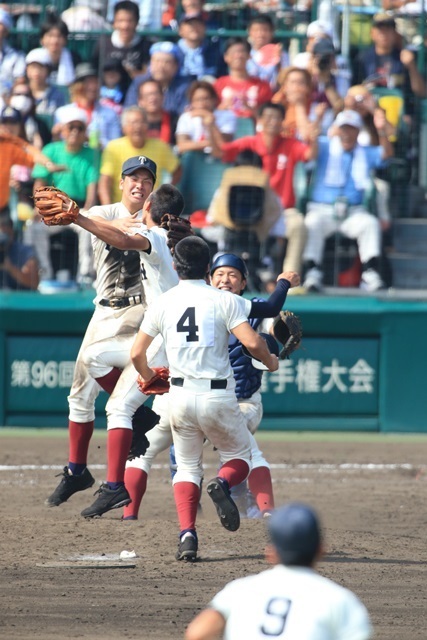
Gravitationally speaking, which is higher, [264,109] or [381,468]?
[264,109]

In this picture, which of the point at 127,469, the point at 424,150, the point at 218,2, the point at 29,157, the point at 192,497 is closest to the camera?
the point at 192,497

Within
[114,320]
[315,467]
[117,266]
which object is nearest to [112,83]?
[315,467]

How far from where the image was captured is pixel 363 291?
12023 millimetres

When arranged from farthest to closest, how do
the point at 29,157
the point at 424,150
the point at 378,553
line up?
the point at 424,150
the point at 29,157
the point at 378,553

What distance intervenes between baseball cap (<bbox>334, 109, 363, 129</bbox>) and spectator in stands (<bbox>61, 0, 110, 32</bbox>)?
296 centimetres

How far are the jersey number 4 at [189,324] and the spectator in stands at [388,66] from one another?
727 centimetres

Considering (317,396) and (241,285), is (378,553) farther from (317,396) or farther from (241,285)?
(317,396)

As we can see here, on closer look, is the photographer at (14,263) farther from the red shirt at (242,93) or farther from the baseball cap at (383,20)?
the baseball cap at (383,20)

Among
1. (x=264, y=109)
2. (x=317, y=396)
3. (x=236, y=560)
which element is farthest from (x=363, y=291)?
(x=236, y=560)

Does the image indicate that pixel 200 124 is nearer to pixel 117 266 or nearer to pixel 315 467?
pixel 315 467

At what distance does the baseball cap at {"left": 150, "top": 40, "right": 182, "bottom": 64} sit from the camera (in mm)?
12555

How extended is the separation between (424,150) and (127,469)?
6.52 meters

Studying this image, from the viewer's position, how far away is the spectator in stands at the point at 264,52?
1265cm

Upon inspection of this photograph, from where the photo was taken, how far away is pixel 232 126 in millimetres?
12117
